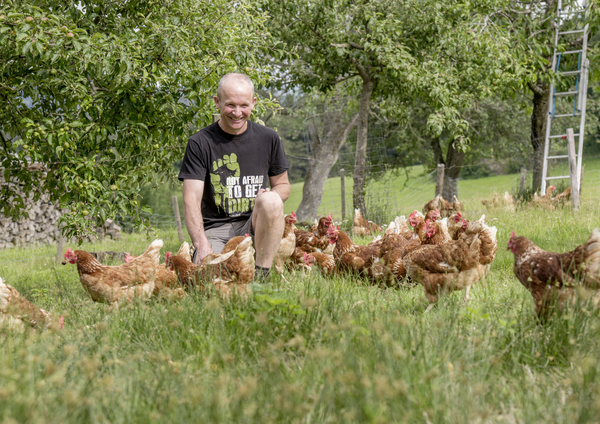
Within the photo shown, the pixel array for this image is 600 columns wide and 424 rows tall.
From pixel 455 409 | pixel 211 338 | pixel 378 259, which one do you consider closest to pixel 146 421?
pixel 211 338

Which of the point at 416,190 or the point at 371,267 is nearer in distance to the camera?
the point at 371,267

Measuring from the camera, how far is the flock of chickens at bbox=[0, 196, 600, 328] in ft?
9.20

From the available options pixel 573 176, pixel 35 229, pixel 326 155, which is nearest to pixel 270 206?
A: pixel 573 176

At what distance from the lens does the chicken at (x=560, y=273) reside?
8.46 ft

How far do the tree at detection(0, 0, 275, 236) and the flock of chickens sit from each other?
65 cm

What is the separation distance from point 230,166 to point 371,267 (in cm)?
209

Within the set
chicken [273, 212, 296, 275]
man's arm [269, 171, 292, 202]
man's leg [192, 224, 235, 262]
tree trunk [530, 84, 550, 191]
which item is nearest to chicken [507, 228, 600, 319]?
man's arm [269, 171, 292, 202]

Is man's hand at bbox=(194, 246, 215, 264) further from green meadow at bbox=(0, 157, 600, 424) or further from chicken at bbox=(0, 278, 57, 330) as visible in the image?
chicken at bbox=(0, 278, 57, 330)

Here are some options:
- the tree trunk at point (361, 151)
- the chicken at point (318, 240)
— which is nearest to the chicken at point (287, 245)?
the chicken at point (318, 240)

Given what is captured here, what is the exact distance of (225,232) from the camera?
4348mm

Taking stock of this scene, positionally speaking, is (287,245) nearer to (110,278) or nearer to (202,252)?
(202,252)

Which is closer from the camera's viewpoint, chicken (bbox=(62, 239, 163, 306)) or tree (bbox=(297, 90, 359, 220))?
chicken (bbox=(62, 239, 163, 306))

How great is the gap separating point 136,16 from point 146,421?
4561 millimetres

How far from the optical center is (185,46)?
4105 mm
